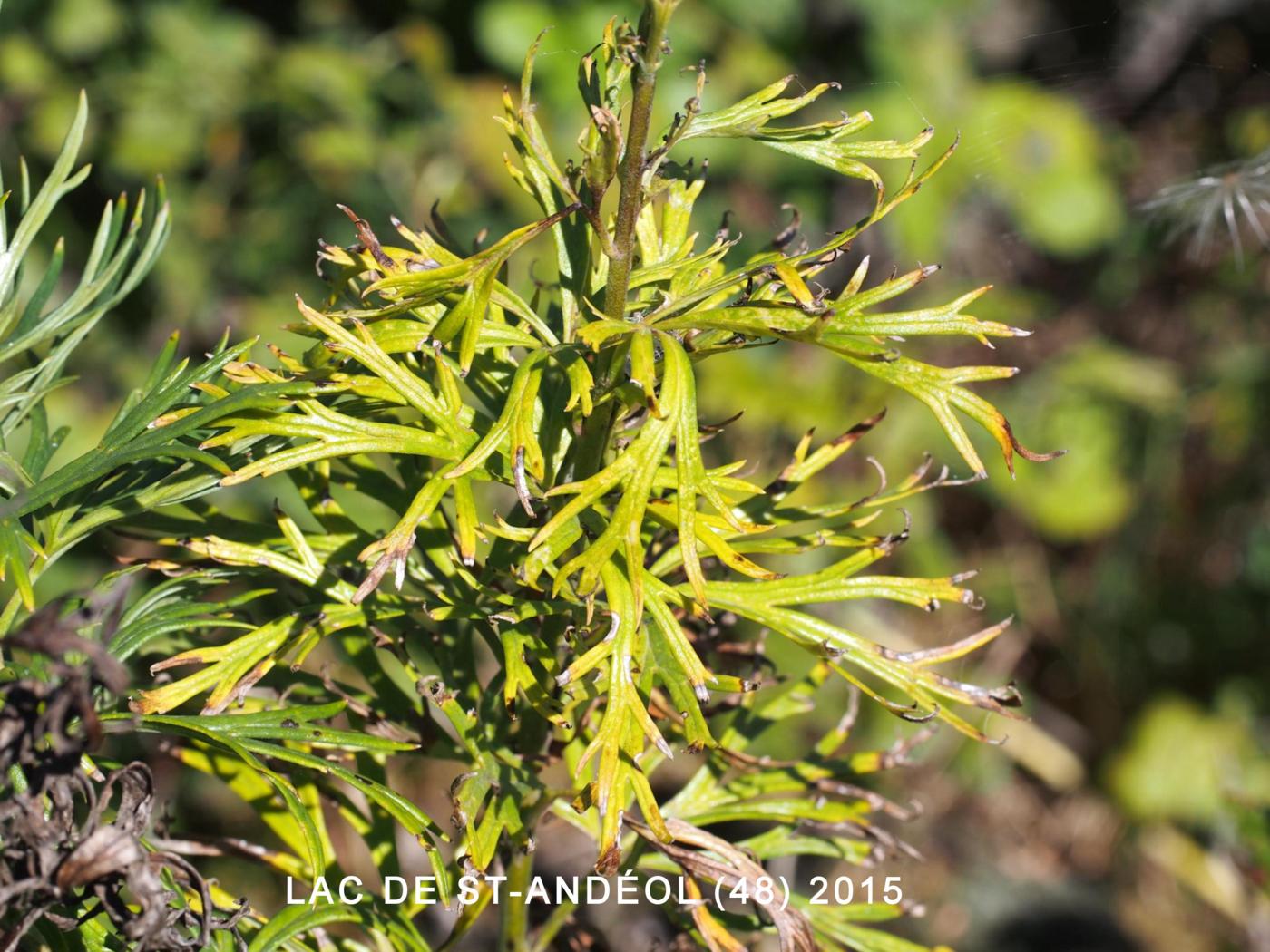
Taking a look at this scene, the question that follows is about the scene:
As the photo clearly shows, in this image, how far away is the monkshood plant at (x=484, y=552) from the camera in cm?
67

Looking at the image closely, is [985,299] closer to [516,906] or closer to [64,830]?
[516,906]

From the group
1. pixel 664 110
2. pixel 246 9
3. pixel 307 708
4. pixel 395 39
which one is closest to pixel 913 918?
pixel 664 110

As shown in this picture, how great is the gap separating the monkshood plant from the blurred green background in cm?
172

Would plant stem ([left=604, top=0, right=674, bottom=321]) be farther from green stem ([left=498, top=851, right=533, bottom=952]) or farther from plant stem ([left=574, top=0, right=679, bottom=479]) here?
green stem ([left=498, top=851, right=533, bottom=952])

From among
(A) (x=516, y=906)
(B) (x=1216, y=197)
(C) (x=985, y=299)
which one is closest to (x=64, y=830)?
(A) (x=516, y=906)

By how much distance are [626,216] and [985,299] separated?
2560 mm

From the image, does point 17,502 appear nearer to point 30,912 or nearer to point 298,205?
point 30,912

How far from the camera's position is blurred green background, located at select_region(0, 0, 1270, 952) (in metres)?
2.75

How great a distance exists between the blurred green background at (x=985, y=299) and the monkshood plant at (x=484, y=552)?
5.65ft

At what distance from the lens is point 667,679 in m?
0.74

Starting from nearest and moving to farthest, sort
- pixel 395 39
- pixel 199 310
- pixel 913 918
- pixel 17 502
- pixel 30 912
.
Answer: pixel 30 912 → pixel 17 502 → pixel 913 918 → pixel 199 310 → pixel 395 39

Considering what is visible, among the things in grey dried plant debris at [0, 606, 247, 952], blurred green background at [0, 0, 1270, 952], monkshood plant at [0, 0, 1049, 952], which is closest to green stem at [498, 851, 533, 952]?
monkshood plant at [0, 0, 1049, 952]

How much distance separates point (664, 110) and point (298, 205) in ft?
2.98

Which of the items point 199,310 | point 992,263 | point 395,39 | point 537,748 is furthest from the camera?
point 992,263
